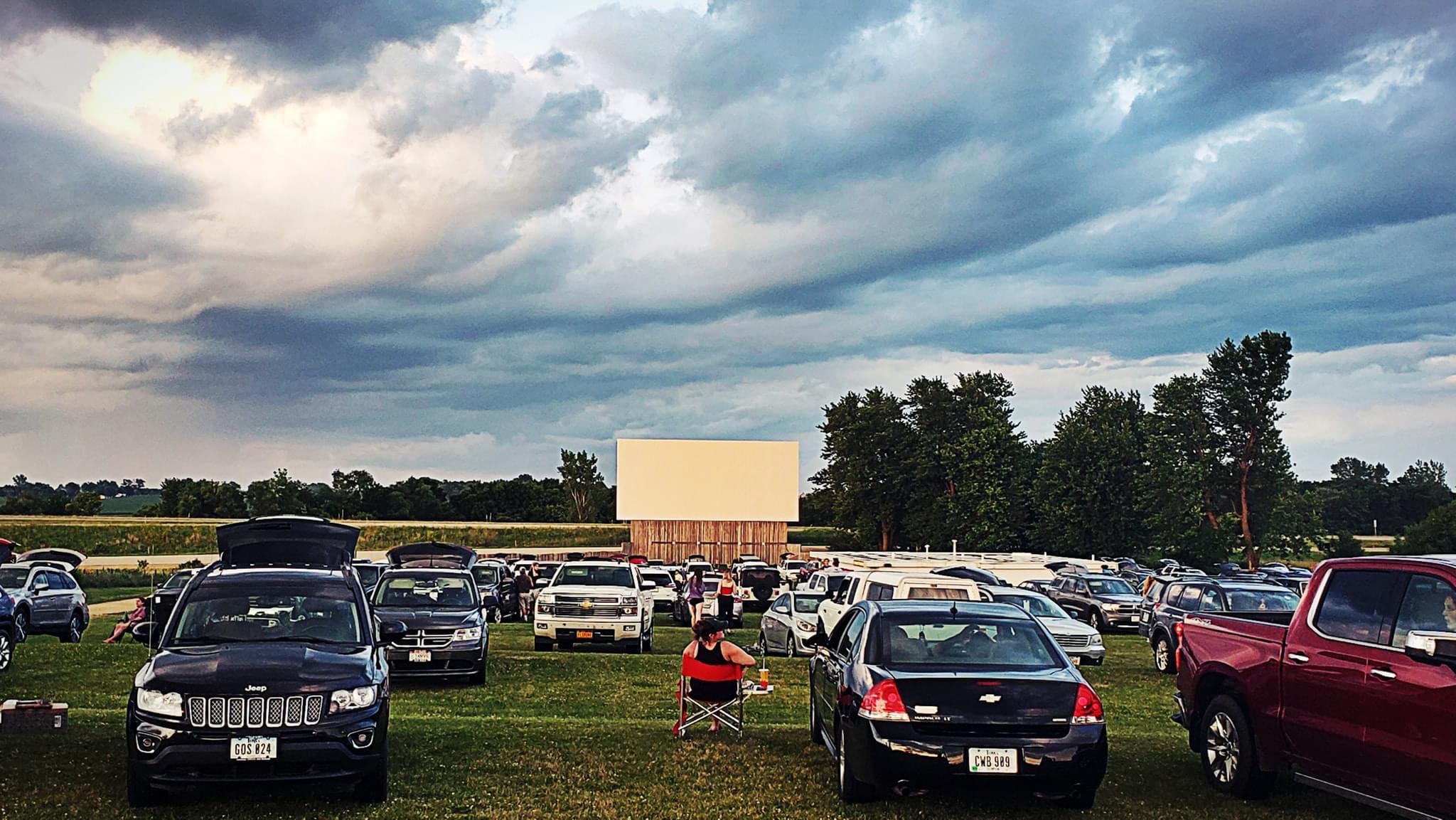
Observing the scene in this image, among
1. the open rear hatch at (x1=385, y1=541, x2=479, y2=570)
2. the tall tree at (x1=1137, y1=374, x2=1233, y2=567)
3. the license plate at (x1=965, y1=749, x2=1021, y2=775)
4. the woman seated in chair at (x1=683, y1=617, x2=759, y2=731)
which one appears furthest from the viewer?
the tall tree at (x1=1137, y1=374, x2=1233, y2=567)

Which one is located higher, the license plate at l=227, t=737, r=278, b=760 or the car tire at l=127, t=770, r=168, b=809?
the license plate at l=227, t=737, r=278, b=760

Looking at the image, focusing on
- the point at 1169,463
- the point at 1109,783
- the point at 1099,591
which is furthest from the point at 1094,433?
the point at 1109,783

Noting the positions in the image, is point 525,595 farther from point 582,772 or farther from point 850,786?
point 850,786

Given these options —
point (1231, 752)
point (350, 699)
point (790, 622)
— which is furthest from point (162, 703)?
point (790, 622)

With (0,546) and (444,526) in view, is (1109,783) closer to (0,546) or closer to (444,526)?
(0,546)

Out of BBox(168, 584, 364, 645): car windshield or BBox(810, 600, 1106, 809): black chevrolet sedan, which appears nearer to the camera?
BBox(810, 600, 1106, 809): black chevrolet sedan

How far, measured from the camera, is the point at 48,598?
88.4 feet

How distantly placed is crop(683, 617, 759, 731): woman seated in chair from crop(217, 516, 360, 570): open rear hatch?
988 cm

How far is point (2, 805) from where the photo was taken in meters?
9.68

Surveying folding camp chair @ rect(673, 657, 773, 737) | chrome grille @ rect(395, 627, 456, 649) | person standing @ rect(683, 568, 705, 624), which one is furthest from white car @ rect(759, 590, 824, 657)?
folding camp chair @ rect(673, 657, 773, 737)

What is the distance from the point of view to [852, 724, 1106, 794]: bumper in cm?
920

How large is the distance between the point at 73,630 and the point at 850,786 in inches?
904

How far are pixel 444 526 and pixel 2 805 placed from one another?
88.9 meters

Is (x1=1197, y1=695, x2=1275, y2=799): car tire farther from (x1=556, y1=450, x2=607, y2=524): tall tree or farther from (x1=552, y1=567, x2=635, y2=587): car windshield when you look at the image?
(x1=556, y1=450, x2=607, y2=524): tall tree
